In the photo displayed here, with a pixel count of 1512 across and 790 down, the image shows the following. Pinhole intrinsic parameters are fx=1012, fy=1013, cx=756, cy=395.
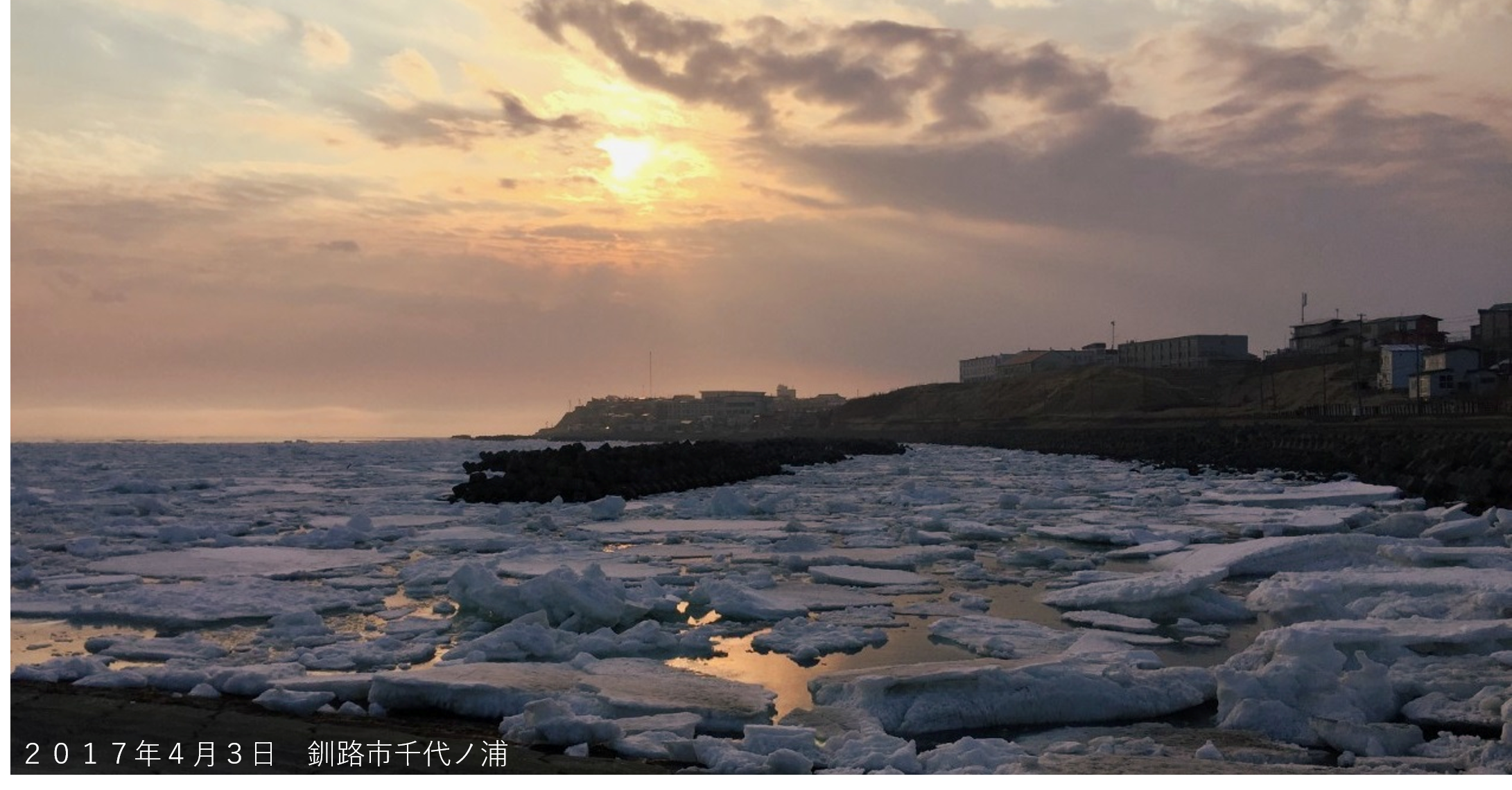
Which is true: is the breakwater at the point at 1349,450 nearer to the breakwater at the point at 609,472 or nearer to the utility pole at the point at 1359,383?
the utility pole at the point at 1359,383

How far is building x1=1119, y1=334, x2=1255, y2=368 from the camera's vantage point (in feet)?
261

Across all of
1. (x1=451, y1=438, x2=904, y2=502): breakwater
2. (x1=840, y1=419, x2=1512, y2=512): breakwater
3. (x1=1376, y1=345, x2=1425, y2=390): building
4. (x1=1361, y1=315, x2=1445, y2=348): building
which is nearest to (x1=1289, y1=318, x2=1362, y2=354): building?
(x1=1361, y1=315, x2=1445, y2=348): building

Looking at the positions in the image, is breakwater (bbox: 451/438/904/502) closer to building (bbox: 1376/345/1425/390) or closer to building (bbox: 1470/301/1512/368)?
building (bbox: 1376/345/1425/390)

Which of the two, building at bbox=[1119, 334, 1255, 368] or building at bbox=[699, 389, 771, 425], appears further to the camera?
building at bbox=[699, 389, 771, 425]

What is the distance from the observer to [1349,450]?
24.7 m

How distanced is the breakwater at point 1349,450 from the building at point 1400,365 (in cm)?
1068

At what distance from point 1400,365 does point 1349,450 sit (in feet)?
98.6

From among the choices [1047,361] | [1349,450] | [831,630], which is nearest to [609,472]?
[831,630]

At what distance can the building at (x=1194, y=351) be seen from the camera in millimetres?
79625

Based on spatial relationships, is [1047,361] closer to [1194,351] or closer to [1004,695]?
[1194,351]

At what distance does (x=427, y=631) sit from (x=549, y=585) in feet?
2.85

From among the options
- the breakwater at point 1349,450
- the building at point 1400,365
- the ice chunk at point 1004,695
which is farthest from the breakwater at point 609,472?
the building at point 1400,365

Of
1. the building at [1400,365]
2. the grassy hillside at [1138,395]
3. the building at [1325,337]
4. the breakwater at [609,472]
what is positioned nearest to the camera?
the breakwater at [609,472]

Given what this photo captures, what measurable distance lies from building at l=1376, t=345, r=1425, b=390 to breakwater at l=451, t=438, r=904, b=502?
3415 centimetres
